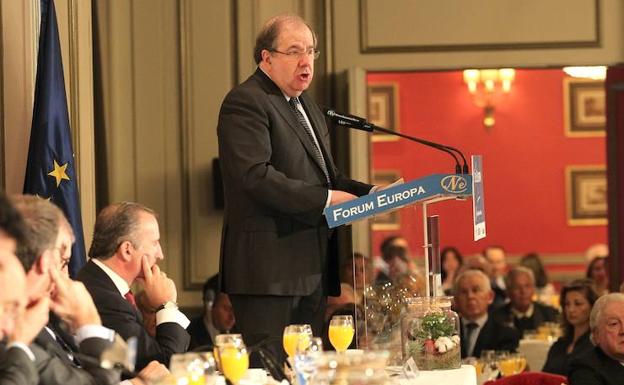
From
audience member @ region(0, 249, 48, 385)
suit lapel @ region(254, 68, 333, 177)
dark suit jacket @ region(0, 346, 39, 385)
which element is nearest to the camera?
audience member @ region(0, 249, 48, 385)

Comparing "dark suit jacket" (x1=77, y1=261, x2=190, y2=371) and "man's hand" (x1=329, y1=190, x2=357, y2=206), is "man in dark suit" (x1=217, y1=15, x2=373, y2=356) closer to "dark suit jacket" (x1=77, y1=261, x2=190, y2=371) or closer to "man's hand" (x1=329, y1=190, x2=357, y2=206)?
"man's hand" (x1=329, y1=190, x2=357, y2=206)

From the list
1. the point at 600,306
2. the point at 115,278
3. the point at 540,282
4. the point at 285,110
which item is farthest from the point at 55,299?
the point at 540,282

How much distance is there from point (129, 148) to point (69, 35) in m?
1.74

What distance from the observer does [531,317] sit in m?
8.93

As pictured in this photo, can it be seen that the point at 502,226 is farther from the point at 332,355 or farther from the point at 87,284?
the point at 332,355

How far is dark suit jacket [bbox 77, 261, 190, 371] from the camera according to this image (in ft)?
11.9

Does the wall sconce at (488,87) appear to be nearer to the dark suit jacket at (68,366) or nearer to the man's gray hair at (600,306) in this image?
the man's gray hair at (600,306)

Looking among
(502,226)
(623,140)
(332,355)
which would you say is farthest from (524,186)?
(332,355)

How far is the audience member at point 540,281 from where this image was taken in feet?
34.8

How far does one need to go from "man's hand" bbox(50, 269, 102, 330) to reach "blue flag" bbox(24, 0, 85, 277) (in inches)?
87.5

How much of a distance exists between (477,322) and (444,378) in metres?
3.71

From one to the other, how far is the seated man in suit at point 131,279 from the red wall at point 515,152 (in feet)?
30.9

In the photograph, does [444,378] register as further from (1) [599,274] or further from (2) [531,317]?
(1) [599,274]

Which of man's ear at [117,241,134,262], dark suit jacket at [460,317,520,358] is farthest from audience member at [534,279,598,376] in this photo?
man's ear at [117,241,134,262]
